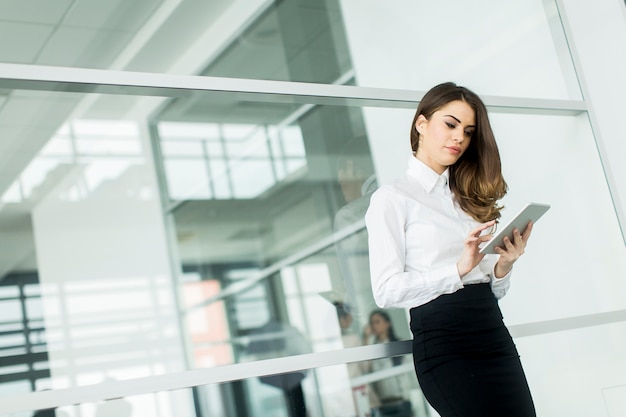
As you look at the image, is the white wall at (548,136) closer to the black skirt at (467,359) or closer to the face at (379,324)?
the face at (379,324)

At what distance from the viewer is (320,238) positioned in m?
3.71

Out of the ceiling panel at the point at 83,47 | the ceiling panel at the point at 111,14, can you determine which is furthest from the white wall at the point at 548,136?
the ceiling panel at the point at 83,47

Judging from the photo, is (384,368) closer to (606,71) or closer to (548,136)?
(548,136)

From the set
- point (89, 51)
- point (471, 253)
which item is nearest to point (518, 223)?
point (471, 253)

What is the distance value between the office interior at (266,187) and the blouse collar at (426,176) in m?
0.50

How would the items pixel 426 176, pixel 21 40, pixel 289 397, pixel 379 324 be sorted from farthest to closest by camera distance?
pixel 379 324, pixel 289 397, pixel 21 40, pixel 426 176

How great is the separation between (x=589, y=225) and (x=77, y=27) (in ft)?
6.91

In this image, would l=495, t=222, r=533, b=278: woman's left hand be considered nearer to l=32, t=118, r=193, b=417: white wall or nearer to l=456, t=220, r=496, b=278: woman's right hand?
l=456, t=220, r=496, b=278: woman's right hand

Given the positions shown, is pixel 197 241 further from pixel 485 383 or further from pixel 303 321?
pixel 485 383

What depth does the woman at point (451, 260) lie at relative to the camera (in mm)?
1929

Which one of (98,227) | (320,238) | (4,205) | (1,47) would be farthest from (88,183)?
(320,238)

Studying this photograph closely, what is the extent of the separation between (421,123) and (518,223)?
1.32ft

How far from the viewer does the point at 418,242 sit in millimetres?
2029

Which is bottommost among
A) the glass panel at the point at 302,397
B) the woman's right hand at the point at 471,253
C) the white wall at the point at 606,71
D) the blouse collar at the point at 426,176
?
the glass panel at the point at 302,397
